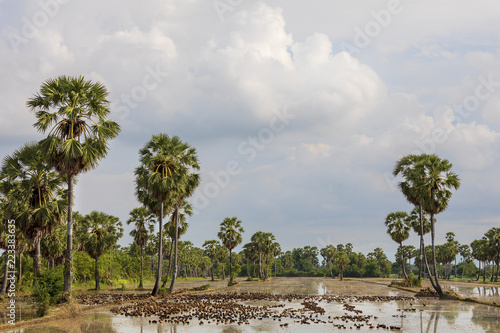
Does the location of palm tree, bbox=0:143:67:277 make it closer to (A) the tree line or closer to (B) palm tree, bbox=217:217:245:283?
(A) the tree line

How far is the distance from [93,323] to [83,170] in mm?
10191

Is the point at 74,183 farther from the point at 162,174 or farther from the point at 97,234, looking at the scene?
the point at 97,234

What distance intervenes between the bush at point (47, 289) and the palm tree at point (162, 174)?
1269 cm

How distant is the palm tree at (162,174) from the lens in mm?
36844

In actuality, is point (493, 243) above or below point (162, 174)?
below

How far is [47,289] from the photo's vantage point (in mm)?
23781

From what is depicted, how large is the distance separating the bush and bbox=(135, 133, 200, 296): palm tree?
1269 cm

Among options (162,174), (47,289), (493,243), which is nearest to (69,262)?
(47,289)

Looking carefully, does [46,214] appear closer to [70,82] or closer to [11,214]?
[11,214]

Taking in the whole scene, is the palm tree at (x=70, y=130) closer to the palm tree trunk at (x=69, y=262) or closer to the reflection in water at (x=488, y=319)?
the palm tree trunk at (x=69, y=262)

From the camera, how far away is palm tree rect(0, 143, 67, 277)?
28.2 metres

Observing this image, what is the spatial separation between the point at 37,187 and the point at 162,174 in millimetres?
11692

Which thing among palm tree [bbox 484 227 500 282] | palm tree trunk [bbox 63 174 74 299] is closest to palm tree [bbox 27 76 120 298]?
palm tree trunk [bbox 63 174 74 299]

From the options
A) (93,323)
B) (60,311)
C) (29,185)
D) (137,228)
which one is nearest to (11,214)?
(29,185)
